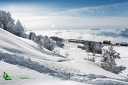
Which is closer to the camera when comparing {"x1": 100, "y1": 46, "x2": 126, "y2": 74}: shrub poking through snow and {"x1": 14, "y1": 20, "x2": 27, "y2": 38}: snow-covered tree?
{"x1": 100, "y1": 46, "x2": 126, "y2": 74}: shrub poking through snow

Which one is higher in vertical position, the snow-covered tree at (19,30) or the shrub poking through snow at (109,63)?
the snow-covered tree at (19,30)

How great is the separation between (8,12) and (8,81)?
83.2 m

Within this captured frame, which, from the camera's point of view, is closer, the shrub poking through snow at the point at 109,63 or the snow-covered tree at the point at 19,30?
the shrub poking through snow at the point at 109,63

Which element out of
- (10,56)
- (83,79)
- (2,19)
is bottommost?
(83,79)

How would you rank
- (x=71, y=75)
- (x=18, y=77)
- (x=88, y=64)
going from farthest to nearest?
1. (x=88, y=64)
2. (x=71, y=75)
3. (x=18, y=77)

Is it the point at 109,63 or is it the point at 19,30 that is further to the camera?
the point at 19,30

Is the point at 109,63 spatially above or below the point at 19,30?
below

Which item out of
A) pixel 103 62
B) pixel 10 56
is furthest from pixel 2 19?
pixel 10 56

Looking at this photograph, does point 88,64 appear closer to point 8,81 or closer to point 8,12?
point 8,81

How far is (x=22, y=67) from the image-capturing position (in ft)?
90.7

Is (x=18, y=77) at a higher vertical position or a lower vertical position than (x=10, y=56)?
lower

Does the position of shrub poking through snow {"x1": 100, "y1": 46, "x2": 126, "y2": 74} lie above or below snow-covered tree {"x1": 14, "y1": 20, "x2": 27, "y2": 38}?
below

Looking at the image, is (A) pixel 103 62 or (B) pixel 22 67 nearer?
(B) pixel 22 67

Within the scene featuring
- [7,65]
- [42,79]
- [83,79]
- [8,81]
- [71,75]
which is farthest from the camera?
[71,75]
